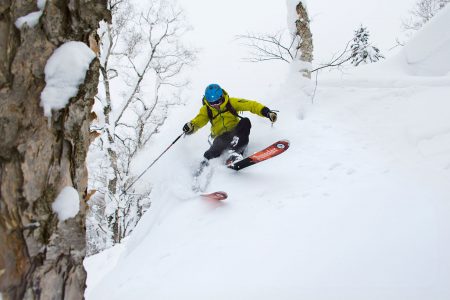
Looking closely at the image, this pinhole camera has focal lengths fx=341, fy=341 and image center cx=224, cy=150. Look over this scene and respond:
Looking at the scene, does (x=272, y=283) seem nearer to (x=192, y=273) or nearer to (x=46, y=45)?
(x=192, y=273)

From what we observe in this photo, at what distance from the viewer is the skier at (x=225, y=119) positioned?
228 inches

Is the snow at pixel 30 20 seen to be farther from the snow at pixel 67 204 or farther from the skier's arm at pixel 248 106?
the skier's arm at pixel 248 106

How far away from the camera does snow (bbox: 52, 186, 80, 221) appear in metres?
1.58

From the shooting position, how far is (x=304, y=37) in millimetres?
7621

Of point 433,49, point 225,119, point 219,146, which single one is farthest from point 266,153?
point 433,49

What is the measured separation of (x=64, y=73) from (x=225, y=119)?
15.4 feet

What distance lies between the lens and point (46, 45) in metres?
1.46

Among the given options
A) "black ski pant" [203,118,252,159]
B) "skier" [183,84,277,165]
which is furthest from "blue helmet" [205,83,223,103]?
"black ski pant" [203,118,252,159]

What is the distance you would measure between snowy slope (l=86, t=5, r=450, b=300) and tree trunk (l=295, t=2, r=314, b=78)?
1.72 m

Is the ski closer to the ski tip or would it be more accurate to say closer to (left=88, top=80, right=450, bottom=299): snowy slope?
the ski tip

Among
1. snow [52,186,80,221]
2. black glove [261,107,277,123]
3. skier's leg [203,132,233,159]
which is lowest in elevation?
snow [52,186,80,221]

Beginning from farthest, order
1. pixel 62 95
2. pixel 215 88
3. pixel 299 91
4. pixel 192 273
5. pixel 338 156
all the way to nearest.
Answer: pixel 299 91 → pixel 215 88 → pixel 338 156 → pixel 192 273 → pixel 62 95

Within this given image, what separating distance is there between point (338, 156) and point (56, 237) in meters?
4.02

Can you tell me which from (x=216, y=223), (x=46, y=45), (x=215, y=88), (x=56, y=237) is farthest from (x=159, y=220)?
(x=46, y=45)
